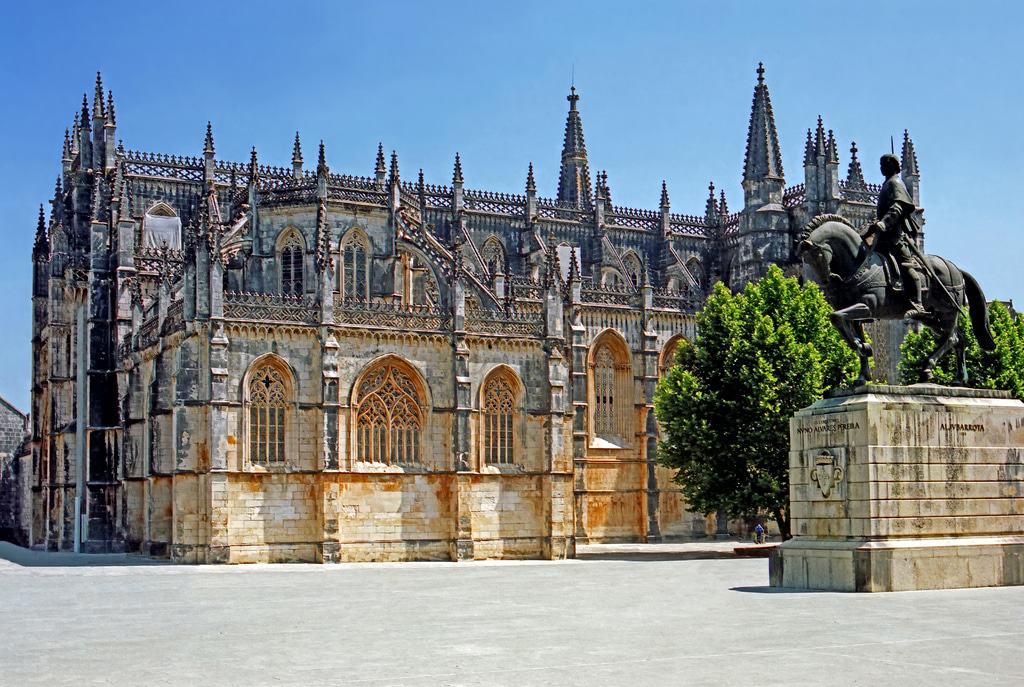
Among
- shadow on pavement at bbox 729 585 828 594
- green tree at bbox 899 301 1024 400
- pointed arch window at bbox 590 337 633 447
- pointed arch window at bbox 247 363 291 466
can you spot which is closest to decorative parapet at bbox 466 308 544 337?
pointed arch window at bbox 247 363 291 466

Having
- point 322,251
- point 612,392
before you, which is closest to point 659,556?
point 322,251

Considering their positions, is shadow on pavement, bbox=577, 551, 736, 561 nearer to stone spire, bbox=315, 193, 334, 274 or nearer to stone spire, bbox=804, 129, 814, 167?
stone spire, bbox=315, 193, 334, 274

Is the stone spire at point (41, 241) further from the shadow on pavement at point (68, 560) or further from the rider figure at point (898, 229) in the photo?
the rider figure at point (898, 229)

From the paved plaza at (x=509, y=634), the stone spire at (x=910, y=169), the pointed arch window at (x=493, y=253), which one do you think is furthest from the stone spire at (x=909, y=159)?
the paved plaza at (x=509, y=634)

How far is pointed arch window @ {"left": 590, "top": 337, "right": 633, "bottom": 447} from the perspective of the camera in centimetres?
6384

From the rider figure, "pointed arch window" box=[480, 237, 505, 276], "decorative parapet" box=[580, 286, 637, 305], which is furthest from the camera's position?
"pointed arch window" box=[480, 237, 505, 276]

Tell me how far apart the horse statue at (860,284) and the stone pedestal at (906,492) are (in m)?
1.04

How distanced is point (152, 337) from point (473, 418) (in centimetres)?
1268

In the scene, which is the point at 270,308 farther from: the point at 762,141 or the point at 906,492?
the point at 762,141

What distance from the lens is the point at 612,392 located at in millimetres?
64250

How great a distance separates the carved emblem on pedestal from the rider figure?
3.39 m

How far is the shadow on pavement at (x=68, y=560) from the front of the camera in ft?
145

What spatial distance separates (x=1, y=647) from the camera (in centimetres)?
1814

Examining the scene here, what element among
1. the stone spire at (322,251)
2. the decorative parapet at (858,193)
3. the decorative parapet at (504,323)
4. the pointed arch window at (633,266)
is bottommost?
the decorative parapet at (504,323)
